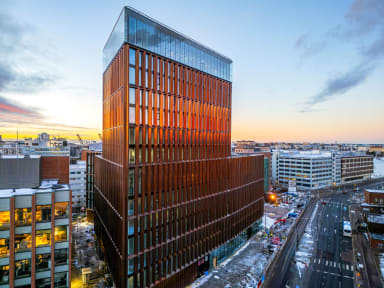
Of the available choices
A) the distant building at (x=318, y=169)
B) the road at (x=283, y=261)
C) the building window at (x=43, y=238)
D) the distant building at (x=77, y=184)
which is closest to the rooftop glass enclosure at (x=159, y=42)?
the building window at (x=43, y=238)

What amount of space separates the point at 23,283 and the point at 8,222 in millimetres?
7752

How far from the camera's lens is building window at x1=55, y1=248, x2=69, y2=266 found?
27.7m

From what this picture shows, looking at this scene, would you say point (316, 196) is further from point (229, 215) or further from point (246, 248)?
point (229, 215)

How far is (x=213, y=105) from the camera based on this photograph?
5050 centimetres

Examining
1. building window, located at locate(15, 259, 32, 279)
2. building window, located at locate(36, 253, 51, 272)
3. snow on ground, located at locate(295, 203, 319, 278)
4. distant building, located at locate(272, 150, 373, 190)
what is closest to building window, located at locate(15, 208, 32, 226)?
building window, located at locate(15, 259, 32, 279)

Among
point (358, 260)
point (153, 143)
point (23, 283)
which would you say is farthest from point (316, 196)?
point (23, 283)

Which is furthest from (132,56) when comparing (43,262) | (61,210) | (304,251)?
(304,251)

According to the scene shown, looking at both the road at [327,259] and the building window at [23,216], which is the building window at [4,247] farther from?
the road at [327,259]

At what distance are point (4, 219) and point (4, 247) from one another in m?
3.21

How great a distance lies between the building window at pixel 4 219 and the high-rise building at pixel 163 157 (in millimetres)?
13911

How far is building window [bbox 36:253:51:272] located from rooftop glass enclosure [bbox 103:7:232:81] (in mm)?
32324

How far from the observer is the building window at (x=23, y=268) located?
25.4 meters

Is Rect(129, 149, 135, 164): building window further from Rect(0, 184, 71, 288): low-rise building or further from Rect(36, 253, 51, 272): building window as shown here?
Rect(36, 253, 51, 272): building window

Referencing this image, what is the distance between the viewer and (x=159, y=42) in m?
38.3
